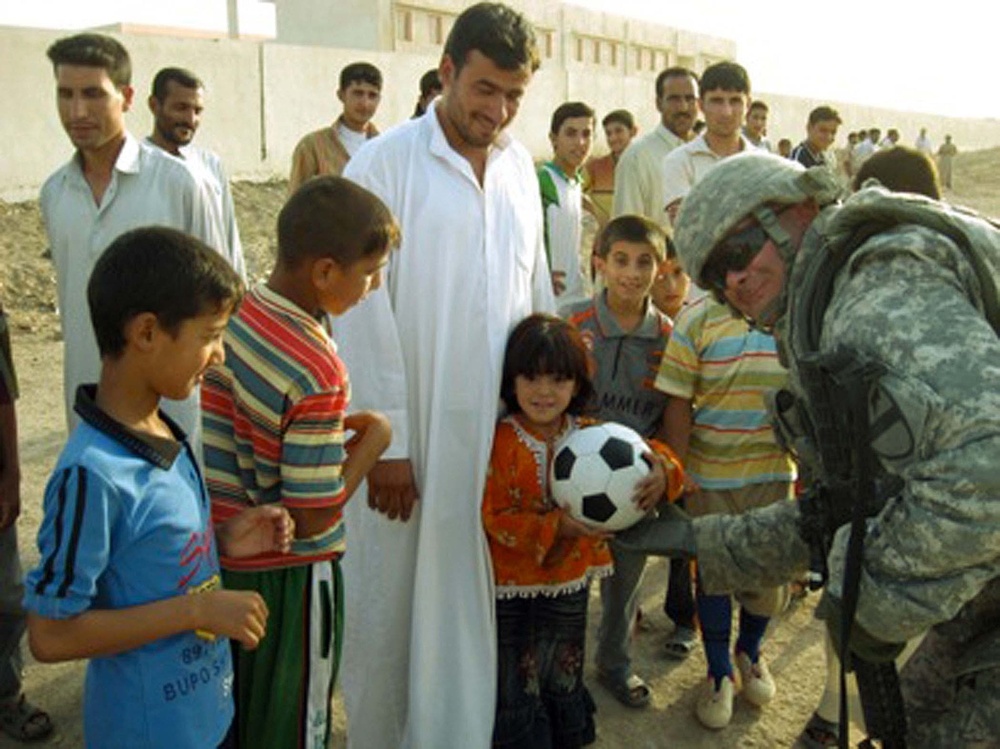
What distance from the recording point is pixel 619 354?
3.32 meters

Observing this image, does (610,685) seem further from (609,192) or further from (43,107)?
(43,107)

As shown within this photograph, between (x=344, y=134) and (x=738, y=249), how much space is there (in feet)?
14.3

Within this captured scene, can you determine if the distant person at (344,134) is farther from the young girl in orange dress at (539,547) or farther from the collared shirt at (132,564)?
the collared shirt at (132,564)

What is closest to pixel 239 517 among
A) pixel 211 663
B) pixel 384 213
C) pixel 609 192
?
pixel 211 663

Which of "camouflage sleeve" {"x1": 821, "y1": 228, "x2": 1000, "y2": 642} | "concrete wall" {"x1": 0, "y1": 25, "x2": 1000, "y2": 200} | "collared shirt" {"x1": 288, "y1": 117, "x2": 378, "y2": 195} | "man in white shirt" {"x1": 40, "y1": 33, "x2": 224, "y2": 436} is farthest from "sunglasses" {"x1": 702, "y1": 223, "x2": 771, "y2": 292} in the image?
"concrete wall" {"x1": 0, "y1": 25, "x2": 1000, "y2": 200}

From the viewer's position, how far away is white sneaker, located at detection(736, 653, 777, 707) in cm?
323

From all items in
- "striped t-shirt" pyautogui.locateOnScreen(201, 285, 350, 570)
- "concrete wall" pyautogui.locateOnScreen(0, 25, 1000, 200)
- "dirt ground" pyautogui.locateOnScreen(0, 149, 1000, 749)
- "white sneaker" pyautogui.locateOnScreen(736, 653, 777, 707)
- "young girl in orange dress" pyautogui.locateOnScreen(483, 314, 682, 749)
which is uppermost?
"concrete wall" pyautogui.locateOnScreen(0, 25, 1000, 200)

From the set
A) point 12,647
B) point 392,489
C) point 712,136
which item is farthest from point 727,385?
point 12,647

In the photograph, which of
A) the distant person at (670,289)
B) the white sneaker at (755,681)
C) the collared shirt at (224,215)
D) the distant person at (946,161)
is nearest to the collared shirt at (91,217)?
the collared shirt at (224,215)

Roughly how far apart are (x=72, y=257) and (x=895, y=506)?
2.66 metres

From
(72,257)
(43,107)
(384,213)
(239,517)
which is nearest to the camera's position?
(239,517)

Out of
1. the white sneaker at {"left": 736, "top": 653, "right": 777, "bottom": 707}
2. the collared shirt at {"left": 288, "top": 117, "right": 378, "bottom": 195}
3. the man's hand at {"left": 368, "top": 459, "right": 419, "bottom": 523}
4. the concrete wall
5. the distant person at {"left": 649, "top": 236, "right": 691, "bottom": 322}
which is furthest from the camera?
the concrete wall

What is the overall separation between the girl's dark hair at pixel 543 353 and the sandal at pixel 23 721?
176 cm

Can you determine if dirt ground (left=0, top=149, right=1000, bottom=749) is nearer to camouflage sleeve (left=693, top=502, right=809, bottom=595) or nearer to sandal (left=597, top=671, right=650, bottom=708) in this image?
sandal (left=597, top=671, right=650, bottom=708)
